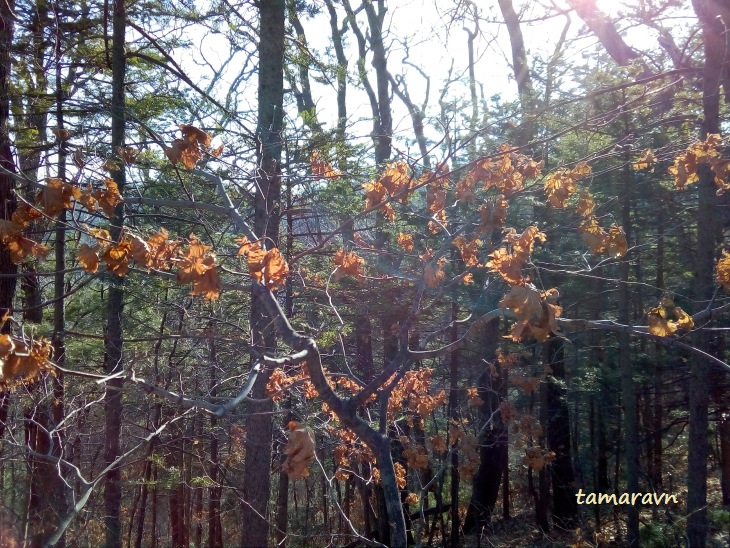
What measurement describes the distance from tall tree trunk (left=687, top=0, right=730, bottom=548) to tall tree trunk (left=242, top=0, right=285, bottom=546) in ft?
15.1

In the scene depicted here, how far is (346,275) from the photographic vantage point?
5312 mm

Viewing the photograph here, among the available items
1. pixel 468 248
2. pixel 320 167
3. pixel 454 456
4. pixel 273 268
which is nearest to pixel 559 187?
pixel 468 248

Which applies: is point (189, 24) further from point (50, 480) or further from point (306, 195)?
point (50, 480)

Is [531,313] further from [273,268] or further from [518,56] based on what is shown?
[518,56]

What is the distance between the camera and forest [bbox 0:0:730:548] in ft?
13.8

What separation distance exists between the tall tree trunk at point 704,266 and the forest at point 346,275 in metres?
0.04

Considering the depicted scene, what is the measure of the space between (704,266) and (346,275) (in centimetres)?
437

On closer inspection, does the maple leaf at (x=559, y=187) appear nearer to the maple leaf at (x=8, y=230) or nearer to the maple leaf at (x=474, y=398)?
the maple leaf at (x=8, y=230)

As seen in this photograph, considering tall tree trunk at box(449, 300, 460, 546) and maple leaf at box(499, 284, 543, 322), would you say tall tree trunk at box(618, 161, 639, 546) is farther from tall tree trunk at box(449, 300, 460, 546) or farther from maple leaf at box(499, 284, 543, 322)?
maple leaf at box(499, 284, 543, 322)

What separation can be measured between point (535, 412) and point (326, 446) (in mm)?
7709

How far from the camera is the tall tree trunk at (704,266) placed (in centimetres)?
711

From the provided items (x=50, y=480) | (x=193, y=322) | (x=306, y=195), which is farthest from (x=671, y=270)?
(x=50, y=480)
